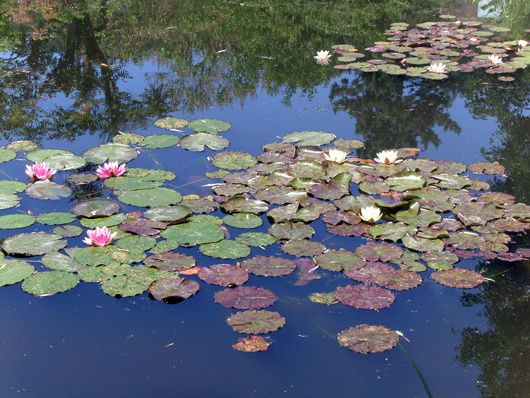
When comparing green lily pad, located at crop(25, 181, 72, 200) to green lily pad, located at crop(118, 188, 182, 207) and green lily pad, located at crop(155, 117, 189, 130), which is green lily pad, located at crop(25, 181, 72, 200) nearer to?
green lily pad, located at crop(118, 188, 182, 207)

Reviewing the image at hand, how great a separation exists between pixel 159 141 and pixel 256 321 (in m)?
2.05

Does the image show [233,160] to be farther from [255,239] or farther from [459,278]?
[459,278]

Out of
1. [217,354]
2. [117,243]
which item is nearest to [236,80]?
[117,243]

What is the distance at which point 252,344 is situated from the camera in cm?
269

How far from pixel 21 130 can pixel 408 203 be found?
2.71 meters

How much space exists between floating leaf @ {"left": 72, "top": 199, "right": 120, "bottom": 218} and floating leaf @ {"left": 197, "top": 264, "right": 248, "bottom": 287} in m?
0.75

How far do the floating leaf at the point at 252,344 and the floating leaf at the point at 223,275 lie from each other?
387 millimetres

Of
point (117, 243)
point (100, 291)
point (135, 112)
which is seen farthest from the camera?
point (135, 112)

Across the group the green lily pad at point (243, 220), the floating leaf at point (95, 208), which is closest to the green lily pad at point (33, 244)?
the floating leaf at point (95, 208)

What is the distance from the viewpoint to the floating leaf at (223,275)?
3.07 metres

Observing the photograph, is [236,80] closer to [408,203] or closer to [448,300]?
[408,203]

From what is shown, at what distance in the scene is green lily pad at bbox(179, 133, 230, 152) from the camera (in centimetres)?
450

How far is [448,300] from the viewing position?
3.04 meters

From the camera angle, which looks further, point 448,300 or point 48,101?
point 48,101
